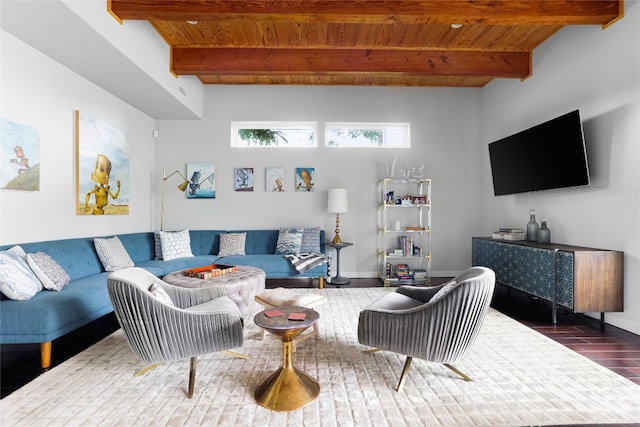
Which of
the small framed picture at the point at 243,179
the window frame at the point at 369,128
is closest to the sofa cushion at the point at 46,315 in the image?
the small framed picture at the point at 243,179

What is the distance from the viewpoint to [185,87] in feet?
15.3

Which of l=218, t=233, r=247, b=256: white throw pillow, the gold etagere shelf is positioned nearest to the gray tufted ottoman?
l=218, t=233, r=247, b=256: white throw pillow

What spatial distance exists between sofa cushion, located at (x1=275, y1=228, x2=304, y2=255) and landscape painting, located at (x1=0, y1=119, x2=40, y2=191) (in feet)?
9.54

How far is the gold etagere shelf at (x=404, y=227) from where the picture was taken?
16.9ft

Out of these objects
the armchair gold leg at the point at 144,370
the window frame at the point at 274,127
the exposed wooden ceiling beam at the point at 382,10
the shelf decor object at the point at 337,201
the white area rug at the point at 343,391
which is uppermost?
the exposed wooden ceiling beam at the point at 382,10

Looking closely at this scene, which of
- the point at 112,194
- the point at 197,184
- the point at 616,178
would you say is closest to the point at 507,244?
the point at 616,178

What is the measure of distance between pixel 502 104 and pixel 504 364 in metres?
4.06

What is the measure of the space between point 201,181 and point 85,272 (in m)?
2.39

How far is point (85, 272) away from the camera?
3365 mm

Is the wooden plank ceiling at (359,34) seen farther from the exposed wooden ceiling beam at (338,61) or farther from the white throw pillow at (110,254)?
the white throw pillow at (110,254)

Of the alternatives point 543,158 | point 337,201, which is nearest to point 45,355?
point 337,201

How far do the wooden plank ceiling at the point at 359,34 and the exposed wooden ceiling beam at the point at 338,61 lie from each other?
0.04ft

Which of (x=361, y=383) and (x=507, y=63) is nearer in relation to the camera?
(x=361, y=383)

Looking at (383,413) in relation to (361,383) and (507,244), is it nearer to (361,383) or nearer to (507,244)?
(361,383)
